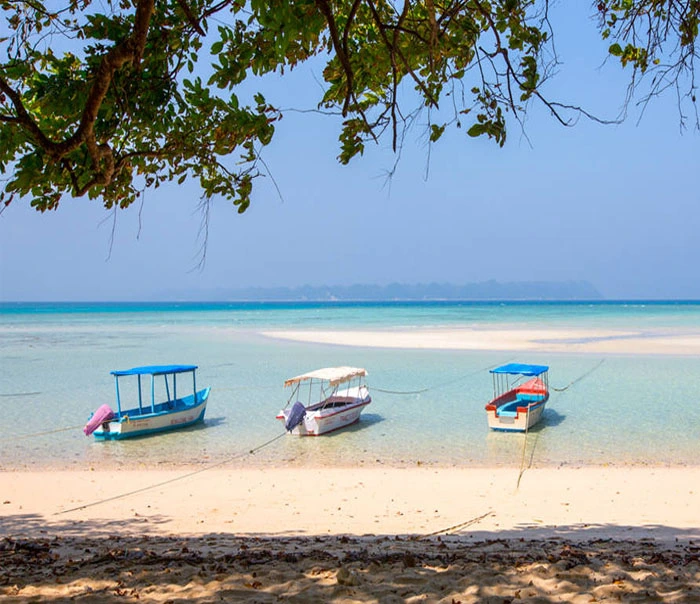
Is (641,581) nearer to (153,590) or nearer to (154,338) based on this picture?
(153,590)

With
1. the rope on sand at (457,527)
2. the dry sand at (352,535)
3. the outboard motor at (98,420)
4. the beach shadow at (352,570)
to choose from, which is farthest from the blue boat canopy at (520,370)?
the beach shadow at (352,570)

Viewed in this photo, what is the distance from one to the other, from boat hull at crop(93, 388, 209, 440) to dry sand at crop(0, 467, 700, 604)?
2931 millimetres

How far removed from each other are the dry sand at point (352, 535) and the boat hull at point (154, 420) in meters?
2.93

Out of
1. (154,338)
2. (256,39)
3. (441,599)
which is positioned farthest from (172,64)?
(154,338)

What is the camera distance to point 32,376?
25.4 metres

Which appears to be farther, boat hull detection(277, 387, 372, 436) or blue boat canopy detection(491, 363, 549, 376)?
blue boat canopy detection(491, 363, 549, 376)

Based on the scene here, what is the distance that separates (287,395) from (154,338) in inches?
1162

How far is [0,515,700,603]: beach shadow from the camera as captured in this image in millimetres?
4391

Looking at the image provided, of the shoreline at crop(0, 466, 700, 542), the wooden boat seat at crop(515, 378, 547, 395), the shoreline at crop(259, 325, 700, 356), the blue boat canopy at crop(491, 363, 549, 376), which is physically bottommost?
the shoreline at crop(259, 325, 700, 356)

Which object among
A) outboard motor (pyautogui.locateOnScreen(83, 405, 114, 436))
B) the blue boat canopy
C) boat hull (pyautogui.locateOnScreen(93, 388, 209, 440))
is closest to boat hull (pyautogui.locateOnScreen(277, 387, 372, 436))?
boat hull (pyautogui.locateOnScreen(93, 388, 209, 440))

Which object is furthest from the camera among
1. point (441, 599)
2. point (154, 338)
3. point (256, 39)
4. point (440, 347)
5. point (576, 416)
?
point (154, 338)

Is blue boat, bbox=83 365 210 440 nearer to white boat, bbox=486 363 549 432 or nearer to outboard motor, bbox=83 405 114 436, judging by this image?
outboard motor, bbox=83 405 114 436

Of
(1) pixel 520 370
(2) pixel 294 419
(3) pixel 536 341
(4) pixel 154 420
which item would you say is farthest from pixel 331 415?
(3) pixel 536 341

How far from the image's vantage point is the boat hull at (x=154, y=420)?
605 inches
